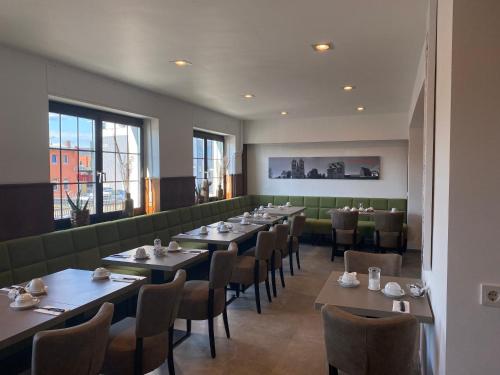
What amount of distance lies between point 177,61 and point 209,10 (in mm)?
1302

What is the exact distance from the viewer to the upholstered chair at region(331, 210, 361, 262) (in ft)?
20.3

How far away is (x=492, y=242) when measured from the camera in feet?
4.84

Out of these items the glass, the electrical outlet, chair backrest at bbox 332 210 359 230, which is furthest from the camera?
chair backrest at bbox 332 210 359 230

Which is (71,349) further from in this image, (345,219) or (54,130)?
(345,219)

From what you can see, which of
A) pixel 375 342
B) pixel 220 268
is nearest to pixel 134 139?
pixel 220 268

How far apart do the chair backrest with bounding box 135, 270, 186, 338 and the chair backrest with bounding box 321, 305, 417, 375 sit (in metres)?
1.00

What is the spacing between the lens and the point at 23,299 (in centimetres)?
217

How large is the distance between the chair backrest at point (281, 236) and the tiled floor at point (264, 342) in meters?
0.56

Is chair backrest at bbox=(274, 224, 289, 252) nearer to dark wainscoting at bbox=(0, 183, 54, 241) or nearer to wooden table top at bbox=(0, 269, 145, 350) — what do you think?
wooden table top at bbox=(0, 269, 145, 350)

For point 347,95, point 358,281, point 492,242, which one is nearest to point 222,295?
point 358,281

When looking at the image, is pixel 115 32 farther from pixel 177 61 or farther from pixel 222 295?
pixel 222 295

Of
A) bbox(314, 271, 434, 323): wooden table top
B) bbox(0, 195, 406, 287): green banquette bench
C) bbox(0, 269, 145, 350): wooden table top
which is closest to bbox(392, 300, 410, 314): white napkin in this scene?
bbox(314, 271, 434, 323): wooden table top

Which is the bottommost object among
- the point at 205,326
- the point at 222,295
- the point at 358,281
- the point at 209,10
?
the point at 205,326

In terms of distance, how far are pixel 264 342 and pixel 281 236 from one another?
1616 millimetres
